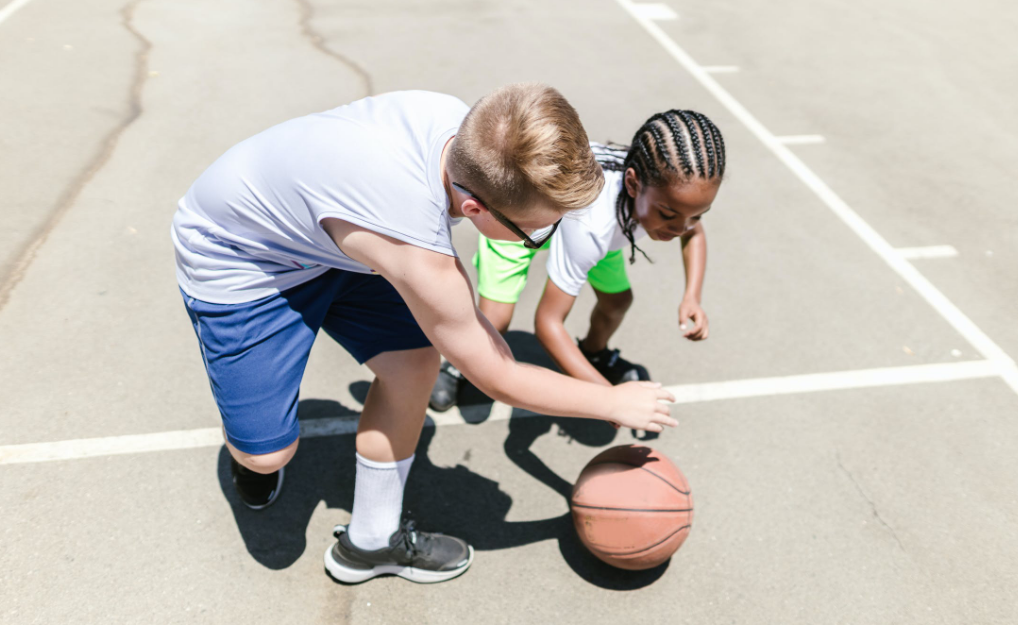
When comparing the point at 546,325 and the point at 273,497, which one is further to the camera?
the point at 273,497

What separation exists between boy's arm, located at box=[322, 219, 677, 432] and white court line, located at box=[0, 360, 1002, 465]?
5.18ft

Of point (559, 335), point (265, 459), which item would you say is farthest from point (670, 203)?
point (265, 459)

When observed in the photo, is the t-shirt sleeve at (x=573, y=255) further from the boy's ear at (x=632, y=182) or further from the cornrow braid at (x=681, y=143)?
the cornrow braid at (x=681, y=143)

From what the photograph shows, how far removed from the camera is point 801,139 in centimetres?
681

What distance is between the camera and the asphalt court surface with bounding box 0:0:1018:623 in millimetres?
3139

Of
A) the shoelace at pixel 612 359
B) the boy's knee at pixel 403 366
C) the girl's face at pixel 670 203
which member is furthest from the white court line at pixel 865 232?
the boy's knee at pixel 403 366

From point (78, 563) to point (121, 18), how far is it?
7.39m

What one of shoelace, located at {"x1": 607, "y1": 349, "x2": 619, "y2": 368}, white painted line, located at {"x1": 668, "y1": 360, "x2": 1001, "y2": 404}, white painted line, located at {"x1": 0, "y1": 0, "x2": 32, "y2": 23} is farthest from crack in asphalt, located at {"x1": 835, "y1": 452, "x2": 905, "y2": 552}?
white painted line, located at {"x1": 0, "y1": 0, "x2": 32, "y2": 23}

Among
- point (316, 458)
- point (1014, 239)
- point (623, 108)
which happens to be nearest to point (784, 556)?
point (316, 458)

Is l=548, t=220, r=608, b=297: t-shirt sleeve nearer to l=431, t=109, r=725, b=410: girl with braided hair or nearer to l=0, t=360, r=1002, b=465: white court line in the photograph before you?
l=431, t=109, r=725, b=410: girl with braided hair

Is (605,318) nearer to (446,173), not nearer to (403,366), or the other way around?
(403,366)

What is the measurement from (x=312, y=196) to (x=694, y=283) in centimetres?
210

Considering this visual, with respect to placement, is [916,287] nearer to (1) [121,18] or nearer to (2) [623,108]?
(2) [623,108]

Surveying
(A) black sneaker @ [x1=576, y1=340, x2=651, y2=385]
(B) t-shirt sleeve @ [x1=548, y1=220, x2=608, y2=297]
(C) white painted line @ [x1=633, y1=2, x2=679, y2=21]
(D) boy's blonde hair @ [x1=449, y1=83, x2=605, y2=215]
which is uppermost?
(D) boy's blonde hair @ [x1=449, y1=83, x2=605, y2=215]
